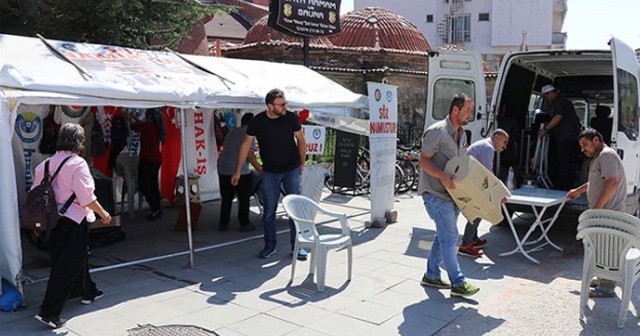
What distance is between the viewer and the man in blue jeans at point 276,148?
252 inches

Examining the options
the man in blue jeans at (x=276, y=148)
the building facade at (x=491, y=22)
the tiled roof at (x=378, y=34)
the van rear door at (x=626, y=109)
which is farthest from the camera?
the building facade at (x=491, y=22)

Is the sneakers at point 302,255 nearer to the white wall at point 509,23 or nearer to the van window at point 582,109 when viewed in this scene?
the van window at point 582,109

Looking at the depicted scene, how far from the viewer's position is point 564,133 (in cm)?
831

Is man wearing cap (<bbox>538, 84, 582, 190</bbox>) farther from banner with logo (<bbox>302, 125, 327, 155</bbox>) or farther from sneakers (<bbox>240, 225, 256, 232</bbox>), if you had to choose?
sneakers (<bbox>240, 225, 256, 232</bbox>)

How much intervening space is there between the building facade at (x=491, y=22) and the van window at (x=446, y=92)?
136 ft

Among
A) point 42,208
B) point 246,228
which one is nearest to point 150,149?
point 246,228

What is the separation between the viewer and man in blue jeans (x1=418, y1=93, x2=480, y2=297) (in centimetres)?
505

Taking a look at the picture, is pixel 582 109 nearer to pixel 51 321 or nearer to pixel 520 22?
pixel 51 321

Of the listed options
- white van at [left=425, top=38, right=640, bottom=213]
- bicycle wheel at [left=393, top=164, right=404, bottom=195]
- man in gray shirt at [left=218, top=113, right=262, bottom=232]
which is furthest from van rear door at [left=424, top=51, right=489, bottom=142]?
bicycle wheel at [left=393, top=164, right=404, bottom=195]

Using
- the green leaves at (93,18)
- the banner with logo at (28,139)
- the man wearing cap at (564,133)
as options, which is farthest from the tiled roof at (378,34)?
the banner with logo at (28,139)

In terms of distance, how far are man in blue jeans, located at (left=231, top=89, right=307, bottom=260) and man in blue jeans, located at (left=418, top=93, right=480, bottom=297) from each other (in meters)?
1.80

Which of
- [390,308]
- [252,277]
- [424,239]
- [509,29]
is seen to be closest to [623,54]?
[424,239]

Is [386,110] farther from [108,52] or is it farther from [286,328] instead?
[286,328]

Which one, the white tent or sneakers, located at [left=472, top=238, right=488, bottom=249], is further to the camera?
sneakers, located at [left=472, top=238, right=488, bottom=249]
